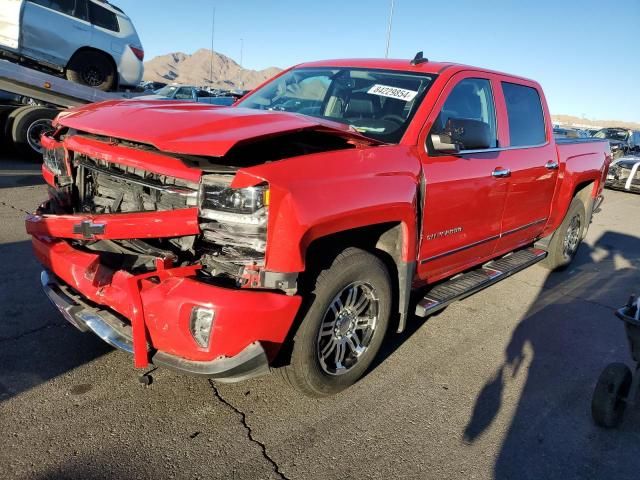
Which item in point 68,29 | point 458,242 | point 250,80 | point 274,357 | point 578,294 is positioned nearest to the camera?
point 274,357

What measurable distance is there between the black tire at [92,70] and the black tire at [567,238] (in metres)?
8.51

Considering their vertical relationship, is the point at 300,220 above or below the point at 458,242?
above

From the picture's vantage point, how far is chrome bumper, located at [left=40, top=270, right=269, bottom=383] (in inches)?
95.0

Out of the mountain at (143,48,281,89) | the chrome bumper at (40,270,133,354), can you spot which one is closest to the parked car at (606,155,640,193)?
the chrome bumper at (40,270,133,354)

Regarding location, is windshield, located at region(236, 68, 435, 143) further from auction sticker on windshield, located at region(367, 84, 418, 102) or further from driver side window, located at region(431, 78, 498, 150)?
driver side window, located at region(431, 78, 498, 150)

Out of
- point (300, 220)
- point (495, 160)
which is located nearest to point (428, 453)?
point (300, 220)

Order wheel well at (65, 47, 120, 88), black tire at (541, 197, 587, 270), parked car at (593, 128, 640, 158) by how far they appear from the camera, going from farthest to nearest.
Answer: parked car at (593, 128, 640, 158)
wheel well at (65, 47, 120, 88)
black tire at (541, 197, 587, 270)

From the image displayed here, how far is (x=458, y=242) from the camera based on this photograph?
3740 mm

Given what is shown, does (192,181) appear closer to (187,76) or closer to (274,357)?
(274,357)

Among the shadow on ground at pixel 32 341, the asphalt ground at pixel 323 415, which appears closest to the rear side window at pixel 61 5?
the shadow on ground at pixel 32 341

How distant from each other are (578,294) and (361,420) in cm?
360

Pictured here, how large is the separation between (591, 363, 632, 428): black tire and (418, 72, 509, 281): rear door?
1248mm

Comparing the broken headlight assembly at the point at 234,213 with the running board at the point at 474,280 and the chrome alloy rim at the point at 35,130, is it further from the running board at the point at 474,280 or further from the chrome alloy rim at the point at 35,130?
the chrome alloy rim at the point at 35,130

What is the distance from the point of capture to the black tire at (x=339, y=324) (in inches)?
106
